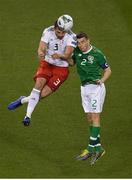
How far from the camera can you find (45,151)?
21.1 meters

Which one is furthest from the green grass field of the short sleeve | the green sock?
the short sleeve

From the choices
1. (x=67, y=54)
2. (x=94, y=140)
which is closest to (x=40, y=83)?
(x=67, y=54)

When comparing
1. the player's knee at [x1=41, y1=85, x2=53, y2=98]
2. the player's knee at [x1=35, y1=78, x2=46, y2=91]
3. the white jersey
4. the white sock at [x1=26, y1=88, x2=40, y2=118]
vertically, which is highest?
the white jersey

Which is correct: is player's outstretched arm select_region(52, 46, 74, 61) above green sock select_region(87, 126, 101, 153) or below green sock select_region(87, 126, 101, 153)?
above

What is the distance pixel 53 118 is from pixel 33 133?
1.09 m

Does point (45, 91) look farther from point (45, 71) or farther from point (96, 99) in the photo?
point (96, 99)

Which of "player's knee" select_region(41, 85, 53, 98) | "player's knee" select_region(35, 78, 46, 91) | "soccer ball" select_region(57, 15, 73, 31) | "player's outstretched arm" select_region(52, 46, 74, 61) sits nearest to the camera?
"soccer ball" select_region(57, 15, 73, 31)

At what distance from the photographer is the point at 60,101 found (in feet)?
78.8

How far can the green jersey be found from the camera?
20.1 meters

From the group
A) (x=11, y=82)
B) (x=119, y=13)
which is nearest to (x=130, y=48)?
(x=119, y=13)

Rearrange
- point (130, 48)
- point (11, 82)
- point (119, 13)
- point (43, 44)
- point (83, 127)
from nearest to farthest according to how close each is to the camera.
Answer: point (43, 44) → point (83, 127) → point (11, 82) → point (130, 48) → point (119, 13)

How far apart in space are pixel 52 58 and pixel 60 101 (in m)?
2.95

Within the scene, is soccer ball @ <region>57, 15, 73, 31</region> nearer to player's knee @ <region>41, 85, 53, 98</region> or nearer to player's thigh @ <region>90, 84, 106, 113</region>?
player's thigh @ <region>90, 84, 106, 113</region>

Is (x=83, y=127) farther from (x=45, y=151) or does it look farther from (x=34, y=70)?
(x=34, y=70)
